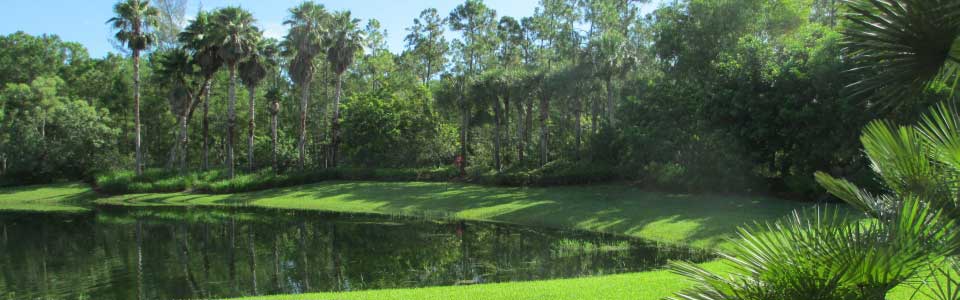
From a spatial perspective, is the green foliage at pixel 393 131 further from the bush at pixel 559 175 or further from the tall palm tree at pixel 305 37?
the bush at pixel 559 175

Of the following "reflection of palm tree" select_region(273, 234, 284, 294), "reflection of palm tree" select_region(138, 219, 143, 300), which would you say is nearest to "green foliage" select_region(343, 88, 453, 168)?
"reflection of palm tree" select_region(138, 219, 143, 300)

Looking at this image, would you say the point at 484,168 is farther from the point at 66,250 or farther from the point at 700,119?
the point at 66,250

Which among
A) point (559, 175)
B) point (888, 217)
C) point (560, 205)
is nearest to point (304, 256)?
point (560, 205)

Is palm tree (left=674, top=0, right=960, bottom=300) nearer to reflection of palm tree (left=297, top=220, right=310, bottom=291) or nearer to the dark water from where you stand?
the dark water

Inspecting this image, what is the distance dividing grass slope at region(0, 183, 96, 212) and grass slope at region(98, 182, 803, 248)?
2.41 metres

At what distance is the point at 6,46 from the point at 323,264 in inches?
2348

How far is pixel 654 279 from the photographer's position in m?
11.2

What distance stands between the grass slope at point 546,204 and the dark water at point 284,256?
66.0 inches

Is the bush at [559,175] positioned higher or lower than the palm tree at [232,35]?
lower

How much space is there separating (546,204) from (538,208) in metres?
0.88

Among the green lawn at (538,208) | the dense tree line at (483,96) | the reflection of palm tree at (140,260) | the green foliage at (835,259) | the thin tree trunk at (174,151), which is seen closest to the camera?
the green foliage at (835,259)

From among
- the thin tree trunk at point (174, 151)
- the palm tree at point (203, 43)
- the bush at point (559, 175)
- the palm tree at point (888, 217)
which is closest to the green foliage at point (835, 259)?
the palm tree at point (888, 217)

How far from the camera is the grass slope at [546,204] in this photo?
21359 millimetres

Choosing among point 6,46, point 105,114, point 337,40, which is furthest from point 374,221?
point 6,46
